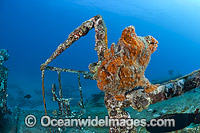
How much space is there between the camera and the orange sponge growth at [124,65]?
5.81 ft

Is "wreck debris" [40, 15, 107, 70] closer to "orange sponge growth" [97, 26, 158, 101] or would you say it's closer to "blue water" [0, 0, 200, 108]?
"orange sponge growth" [97, 26, 158, 101]

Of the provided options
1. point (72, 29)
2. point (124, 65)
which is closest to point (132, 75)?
point (124, 65)

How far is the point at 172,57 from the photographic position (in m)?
125

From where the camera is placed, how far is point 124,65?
1759 millimetres

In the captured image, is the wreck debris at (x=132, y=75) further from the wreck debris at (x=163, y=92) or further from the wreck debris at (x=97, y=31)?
the wreck debris at (x=97, y=31)

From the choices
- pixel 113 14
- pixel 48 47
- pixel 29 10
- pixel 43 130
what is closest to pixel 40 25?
pixel 29 10

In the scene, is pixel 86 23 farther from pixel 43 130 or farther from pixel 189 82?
pixel 43 130

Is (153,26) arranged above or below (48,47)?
above

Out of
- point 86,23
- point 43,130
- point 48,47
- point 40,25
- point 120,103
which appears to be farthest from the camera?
point 40,25

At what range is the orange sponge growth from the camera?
69.7 inches

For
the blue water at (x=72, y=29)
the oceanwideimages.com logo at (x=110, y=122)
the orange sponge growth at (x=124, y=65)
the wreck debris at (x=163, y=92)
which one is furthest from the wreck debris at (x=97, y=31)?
the blue water at (x=72, y=29)

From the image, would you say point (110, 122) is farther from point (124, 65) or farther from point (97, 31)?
point (97, 31)

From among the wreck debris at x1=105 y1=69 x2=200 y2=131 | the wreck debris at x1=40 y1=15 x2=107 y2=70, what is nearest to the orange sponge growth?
the wreck debris at x1=105 y1=69 x2=200 y2=131

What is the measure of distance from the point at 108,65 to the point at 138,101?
2.52ft
